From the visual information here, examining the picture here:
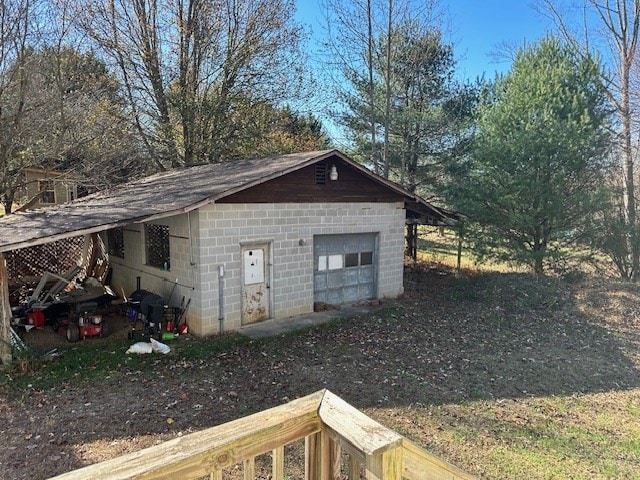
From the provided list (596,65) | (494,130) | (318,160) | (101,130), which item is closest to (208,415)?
(318,160)

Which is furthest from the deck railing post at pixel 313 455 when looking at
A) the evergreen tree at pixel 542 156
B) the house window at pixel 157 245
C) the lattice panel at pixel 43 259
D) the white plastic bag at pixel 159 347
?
the evergreen tree at pixel 542 156

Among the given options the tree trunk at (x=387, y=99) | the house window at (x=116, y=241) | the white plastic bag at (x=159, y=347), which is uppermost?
the tree trunk at (x=387, y=99)

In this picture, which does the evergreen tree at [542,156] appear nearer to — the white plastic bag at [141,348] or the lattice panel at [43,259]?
the white plastic bag at [141,348]

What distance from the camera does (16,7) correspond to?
11.4m

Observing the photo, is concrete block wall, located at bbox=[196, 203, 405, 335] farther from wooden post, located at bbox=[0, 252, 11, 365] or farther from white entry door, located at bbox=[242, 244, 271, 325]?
wooden post, located at bbox=[0, 252, 11, 365]

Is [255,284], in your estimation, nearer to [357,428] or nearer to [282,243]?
[282,243]

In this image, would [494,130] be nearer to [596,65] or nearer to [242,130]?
[596,65]

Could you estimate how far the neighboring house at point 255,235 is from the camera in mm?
9172

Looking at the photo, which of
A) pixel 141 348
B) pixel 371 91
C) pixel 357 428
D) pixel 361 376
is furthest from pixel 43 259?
pixel 357 428

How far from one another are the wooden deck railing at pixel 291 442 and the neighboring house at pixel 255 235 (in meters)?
6.94

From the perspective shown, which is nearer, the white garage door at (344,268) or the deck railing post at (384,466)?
the deck railing post at (384,466)

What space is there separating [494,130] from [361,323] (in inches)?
330

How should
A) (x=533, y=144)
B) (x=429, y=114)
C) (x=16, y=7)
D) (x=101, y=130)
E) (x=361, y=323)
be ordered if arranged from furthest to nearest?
(x=429, y=114) → (x=101, y=130) → (x=533, y=144) → (x=16, y=7) → (x=361, y=323)

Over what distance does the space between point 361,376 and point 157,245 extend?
636 cm
